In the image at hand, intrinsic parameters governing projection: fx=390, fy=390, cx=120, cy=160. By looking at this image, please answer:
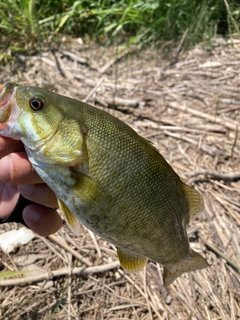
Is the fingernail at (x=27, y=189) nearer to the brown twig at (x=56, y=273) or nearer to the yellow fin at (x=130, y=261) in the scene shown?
the yellow fin at (x=130, y=261)

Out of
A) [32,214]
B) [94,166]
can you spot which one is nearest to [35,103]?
[94,166]

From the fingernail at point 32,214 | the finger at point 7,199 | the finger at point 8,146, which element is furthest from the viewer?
the finger at point 7,199

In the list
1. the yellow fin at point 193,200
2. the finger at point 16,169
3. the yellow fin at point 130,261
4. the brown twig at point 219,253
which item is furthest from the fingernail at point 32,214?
the brown twig at point 219,253

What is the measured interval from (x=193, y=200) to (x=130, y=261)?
39cm

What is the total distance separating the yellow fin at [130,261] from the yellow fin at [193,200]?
12.4 inches

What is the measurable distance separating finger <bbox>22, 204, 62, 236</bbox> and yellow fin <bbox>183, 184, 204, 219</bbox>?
677 millimetres

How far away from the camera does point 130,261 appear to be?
5.67 ft

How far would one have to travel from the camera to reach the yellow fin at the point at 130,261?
1.72m

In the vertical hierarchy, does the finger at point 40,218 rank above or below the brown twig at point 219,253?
above

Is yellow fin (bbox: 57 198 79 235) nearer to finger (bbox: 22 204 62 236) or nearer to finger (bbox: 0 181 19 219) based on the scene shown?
finger (bbox: 22 204 62 236)

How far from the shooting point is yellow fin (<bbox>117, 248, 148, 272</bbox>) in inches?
67.8

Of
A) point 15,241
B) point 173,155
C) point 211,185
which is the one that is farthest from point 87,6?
point 15,241

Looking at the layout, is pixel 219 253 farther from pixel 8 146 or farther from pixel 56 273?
pixel 8 146

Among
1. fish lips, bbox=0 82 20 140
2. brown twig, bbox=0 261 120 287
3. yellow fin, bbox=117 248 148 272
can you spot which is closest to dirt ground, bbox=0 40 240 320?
brown twig, bbox=0 261 120 287
